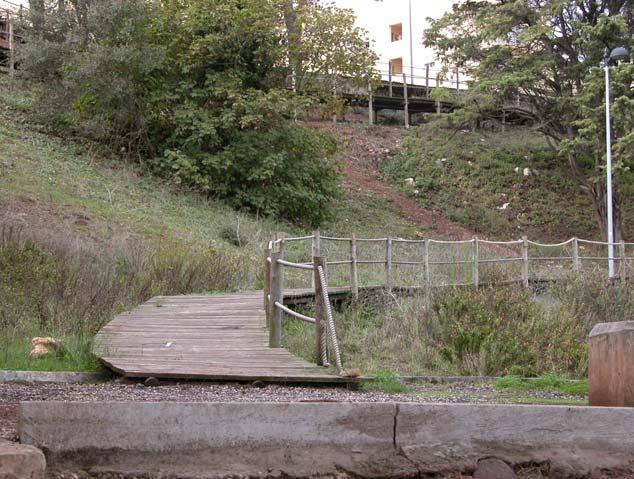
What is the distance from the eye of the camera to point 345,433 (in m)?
4.86

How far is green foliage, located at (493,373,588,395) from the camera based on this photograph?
940 centimetres

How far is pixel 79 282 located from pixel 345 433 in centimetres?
893

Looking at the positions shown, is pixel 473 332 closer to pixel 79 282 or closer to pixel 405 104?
pixel 79 282

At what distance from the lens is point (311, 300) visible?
1530 centimetres

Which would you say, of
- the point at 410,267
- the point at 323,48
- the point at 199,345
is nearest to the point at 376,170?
the point at 323,48

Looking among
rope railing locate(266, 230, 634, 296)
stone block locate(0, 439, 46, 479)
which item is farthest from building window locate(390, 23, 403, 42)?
stone block locate(0, 439, 46, 479)

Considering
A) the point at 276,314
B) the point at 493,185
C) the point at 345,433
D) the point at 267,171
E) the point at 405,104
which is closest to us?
the point at 345,433

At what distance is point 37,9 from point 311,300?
1995 centimetres

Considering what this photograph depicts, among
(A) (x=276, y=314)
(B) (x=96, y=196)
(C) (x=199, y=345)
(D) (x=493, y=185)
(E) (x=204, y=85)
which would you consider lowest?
(C) (x=199, y=345)

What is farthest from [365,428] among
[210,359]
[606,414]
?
[210,359]

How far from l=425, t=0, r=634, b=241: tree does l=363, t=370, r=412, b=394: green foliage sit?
24.4m

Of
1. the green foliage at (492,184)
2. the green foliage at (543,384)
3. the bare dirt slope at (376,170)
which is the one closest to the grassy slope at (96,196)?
the bare dirt slope at (376,170)

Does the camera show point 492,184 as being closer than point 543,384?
No

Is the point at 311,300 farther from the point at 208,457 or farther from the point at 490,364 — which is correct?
the point at 208,457
